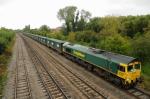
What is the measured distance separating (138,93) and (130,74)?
6.33 feet

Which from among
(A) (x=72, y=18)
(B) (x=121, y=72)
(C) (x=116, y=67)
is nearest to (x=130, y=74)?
(B) (x=121, y=72)

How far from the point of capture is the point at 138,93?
1858 centimetres

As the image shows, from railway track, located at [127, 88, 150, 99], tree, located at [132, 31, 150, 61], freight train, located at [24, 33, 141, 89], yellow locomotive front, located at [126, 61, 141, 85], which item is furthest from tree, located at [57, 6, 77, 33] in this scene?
railway track, located at [127, 88, 150, 99]

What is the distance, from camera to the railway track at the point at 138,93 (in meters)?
17.5

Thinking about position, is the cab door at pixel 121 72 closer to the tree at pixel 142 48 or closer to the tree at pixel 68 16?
the tree at pixel 142 48

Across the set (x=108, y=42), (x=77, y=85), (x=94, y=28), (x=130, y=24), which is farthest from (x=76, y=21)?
(x=77, y=85)

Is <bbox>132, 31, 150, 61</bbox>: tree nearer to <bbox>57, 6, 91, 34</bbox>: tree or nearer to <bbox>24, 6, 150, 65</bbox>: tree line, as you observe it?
<bbox>24, 6, 150, 65</bbox>: tree line

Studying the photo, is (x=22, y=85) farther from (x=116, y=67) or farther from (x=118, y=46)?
(x=118, y=46)

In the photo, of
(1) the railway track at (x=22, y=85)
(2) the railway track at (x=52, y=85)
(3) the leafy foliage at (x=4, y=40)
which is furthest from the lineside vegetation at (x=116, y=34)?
(3) the leafy foliage at (x=4, y=40)

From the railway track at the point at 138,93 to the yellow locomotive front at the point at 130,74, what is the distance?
0.58 meters

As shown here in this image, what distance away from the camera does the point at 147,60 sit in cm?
2744

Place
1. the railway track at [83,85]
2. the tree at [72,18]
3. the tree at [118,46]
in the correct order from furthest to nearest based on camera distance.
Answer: the tree at [72,18] < the tree at [118,46] < the railway track at [83,85]

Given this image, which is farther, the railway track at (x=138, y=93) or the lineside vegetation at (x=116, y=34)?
the lineside vegetation at (x=116, y=34)

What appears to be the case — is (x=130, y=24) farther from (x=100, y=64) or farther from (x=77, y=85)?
(x=77, y=85)
